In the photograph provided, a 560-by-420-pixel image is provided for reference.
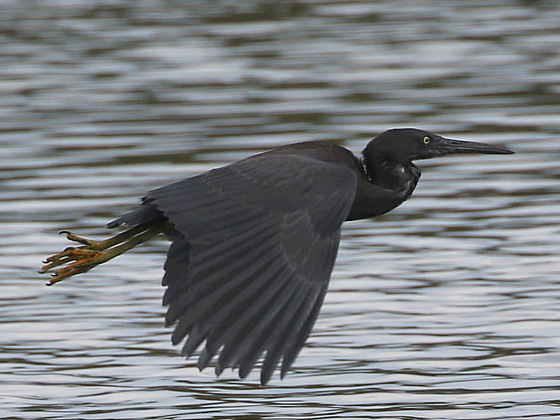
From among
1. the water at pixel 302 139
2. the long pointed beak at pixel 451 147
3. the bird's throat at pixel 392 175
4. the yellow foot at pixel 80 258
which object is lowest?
the water at pixel 302 139

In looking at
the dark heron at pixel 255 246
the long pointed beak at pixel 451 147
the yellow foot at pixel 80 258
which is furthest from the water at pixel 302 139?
the long pointed beak at pixel 451 147

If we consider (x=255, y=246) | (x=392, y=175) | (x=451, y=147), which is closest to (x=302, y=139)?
(x=451, y=147)

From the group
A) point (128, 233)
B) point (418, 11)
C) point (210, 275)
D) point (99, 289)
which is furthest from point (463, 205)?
point (418, 11)

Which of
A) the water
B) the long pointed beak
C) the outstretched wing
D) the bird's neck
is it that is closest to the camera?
the outstretched wing

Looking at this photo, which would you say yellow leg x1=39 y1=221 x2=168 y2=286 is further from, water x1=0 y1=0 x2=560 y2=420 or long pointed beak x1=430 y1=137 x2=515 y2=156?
long pointed beak x1=430 y1=137 x2=515 y2=156

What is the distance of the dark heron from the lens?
221 inches

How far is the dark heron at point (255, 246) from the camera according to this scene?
18.4ft

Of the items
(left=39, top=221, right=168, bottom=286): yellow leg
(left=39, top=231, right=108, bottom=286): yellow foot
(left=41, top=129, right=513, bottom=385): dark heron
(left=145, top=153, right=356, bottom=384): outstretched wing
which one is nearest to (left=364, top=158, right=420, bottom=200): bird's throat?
(left=41, top=129, right=513, bottom=385): dark heron

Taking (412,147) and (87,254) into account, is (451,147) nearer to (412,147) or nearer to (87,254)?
(412,147)

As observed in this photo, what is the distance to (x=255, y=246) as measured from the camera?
596 centimetres

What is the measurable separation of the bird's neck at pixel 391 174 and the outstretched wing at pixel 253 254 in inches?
28.1

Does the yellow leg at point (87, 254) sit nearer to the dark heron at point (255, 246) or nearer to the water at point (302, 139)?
the dark heron at point (255, 246)

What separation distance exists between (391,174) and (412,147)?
17 cm

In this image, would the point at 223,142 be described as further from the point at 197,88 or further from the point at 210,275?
the point at 210,275
